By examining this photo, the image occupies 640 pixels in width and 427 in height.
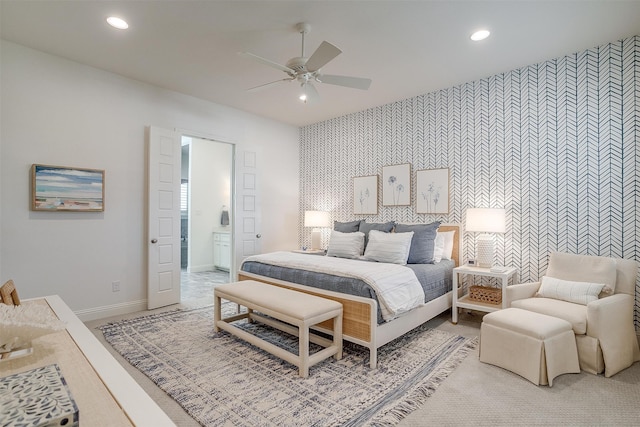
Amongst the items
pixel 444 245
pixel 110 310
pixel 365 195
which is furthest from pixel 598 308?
pixel 110 310

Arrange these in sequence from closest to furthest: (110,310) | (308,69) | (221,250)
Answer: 1. (308,69)
2. (110,310)
3. (221,250)

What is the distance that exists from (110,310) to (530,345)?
417 cm

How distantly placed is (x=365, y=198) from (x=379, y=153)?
716 millimetres

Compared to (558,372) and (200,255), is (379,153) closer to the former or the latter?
(558,372)

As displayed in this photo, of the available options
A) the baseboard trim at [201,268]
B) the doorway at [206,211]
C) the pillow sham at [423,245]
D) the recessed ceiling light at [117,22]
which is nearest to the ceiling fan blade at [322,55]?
the recessed ceiling light at [117,22]

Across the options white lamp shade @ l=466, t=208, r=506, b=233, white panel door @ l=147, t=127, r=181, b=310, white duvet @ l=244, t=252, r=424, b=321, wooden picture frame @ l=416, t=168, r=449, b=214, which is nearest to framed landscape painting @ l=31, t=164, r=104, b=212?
white panel door @ l=147, t=127, r=181, b=310

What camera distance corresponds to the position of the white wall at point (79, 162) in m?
3.03

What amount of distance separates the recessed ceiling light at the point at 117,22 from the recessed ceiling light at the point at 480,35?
3.04 meters

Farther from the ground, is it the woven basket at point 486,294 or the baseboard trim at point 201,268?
the woven basket at point 486,294

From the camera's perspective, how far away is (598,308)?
2.32 metres

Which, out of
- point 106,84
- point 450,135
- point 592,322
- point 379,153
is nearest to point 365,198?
point 379,153

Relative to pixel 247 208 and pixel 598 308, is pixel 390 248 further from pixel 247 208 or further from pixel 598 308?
pixel 247 208

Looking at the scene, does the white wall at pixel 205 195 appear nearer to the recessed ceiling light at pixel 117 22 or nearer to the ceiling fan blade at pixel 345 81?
the recessed ceiling light at pixel 117 22

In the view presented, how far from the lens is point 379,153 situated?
477 centimetres
